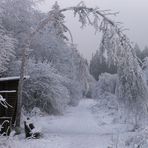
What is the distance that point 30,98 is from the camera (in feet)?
94.5

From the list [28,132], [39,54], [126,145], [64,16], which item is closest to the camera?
[126,145]

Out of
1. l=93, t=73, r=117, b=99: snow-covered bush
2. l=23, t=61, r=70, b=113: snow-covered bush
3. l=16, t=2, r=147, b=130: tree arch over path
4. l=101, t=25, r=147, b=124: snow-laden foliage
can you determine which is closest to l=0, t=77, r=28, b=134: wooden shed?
l=16, t=2, r=147, b=130: tree arch over path

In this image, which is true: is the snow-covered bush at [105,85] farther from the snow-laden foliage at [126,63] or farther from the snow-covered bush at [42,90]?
the snow-laden foliage at [126,63]

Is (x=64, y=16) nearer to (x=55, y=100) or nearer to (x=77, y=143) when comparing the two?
(x=77, y=143)

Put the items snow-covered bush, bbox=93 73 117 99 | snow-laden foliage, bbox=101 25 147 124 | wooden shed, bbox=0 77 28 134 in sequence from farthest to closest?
1. snow-covered bush, bbox=93 73 117 99
2. snow-laden foliage, bbox=101 25 147 124
3. wooden shed, bbox=0 77 28 134

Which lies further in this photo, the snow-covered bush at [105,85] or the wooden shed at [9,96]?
the snow-covered bush at [105,85]

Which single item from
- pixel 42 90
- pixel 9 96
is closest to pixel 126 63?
pixel 9 96

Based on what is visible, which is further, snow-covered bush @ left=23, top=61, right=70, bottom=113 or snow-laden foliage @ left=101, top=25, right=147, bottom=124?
snow-covered bush @ left=23, top=61, right=70, bottom=113

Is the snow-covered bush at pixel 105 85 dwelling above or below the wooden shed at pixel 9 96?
above

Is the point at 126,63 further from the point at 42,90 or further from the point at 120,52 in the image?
the point at 42,90

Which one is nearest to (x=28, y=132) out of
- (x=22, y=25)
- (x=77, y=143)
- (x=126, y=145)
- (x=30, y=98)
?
(x=77, y=143)

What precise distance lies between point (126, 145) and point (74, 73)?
681 centimetres

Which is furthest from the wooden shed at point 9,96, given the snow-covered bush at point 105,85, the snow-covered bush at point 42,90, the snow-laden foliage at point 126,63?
the snow-covered bush at point 105,85

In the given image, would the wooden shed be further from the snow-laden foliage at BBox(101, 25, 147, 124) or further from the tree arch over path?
the snow-laden foliage at BBox(101, 25, 147, 124)
